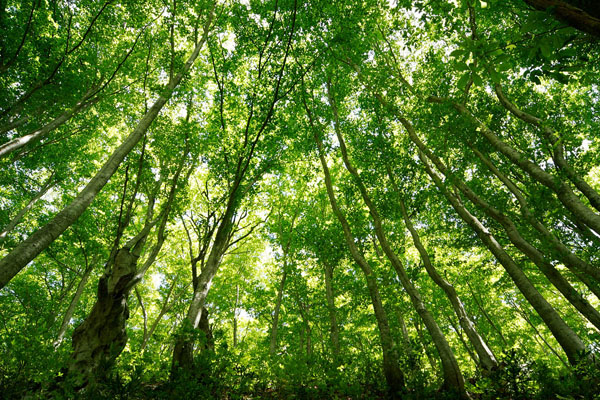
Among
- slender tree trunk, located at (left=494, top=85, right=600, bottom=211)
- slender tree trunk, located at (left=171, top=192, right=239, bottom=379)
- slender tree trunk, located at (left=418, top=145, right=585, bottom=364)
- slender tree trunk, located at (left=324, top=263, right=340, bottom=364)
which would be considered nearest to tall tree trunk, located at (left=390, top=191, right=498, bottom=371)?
slender tree trunk, located at (left=418, top=145, right=585, bottom=364)

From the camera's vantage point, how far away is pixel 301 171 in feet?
43.9

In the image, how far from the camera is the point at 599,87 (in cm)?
1109

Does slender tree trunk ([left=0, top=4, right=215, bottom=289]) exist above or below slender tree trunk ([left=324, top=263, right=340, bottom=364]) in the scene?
below

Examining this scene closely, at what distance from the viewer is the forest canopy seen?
471 centimetres

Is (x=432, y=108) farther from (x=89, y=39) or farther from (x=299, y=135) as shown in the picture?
(x=89, y=39)

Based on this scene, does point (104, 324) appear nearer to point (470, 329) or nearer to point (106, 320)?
point (106, 320)

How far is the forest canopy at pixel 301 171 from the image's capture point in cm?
471

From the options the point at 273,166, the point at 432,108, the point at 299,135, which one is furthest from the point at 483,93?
the point at 273,166

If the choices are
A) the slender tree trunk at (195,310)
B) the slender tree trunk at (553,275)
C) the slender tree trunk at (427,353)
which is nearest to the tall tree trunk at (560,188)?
the slender tree trunk at (553,275)

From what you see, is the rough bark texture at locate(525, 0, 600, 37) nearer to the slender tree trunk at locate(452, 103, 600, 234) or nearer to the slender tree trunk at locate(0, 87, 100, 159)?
the slender tree trunk at locate(452, 103, 600, 234)

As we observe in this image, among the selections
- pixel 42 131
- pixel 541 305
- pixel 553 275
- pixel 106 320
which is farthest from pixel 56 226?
pixel 553 275

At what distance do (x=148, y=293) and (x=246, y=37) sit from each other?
21203 millimetres

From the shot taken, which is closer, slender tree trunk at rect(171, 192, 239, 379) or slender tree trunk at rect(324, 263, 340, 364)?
slender tree trunk at rect(171, 192, 239, 379)

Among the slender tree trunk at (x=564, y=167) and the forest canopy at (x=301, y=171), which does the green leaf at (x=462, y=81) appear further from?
the slender tree trunk at (x=564, y=167)
